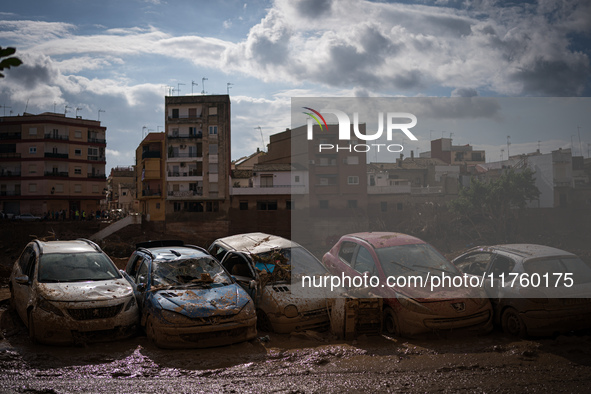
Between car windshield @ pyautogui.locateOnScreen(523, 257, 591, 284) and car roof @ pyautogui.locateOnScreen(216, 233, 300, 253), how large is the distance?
4.60m

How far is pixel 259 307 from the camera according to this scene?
26.4ft

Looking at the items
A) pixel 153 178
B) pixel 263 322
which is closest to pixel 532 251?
pixel 263 322

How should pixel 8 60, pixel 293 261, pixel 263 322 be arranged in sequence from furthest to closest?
pixel 293 261
pixel 263 322
pixel 8 60

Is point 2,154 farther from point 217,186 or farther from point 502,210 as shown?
point 502,210

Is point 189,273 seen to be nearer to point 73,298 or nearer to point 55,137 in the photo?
point 73,298

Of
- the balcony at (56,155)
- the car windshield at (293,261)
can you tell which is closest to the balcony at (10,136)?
the balcony at (56,155)

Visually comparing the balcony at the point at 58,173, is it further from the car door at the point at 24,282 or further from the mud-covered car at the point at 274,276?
the mud-covered car at the point at 274,276

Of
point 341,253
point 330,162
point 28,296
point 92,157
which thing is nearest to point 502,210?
point 330,162

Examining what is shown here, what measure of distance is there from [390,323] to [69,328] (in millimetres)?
5237

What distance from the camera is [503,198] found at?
111ft

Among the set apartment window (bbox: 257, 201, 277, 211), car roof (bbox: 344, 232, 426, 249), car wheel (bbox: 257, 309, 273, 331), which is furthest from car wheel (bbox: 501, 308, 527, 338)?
apartment window (bbox: 257, 201, 277, 211)

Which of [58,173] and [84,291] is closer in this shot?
[84,291]

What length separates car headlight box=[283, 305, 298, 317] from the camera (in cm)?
766

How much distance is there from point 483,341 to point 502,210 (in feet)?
Result: 97.5
